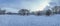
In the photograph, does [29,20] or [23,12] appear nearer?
[23,12]

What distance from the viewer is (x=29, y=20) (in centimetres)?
206

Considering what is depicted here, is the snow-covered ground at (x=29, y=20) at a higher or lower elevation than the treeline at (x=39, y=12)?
lower

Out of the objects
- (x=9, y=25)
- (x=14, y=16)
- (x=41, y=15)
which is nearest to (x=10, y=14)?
(x=14, y=16)

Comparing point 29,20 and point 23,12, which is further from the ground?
point 23,12

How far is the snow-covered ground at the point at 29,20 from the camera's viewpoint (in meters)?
1.95

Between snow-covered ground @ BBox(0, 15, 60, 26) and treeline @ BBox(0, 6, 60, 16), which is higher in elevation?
treeline @ BBox(0, 6, 60, 16)

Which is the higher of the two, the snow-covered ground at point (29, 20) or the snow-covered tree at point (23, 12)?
the snow-covered tree at point (23, 12)

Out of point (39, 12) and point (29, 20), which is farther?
point (29, 20)

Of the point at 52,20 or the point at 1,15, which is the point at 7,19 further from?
the point at 52,20

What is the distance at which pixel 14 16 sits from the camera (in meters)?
1.89

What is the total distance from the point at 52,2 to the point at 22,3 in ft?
1.83

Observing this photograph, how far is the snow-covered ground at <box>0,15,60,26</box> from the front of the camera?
1.95 m

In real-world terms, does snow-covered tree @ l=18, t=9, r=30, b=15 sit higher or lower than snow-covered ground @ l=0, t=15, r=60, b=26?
higher

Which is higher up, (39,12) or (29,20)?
(39,12)
